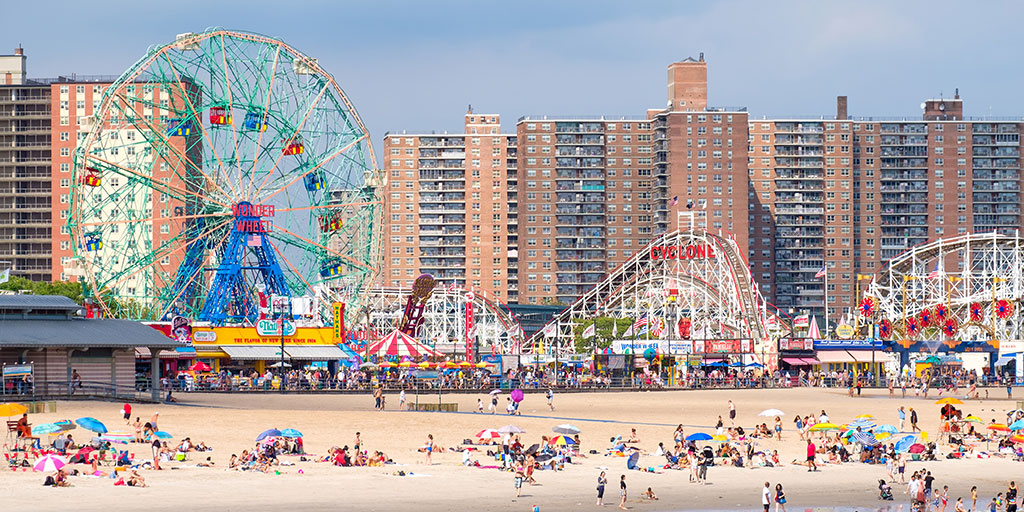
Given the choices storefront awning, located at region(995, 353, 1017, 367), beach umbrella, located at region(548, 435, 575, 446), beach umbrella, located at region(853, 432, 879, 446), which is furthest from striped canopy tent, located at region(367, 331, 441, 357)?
beach umbrella, located at region(853, 432, 879, 446)

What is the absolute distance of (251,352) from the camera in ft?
311

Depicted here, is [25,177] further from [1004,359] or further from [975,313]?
[1004,359]

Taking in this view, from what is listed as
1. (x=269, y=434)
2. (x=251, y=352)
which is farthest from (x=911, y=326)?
(x=269, y=434)

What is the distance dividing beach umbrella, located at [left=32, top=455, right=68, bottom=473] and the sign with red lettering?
85.2 meters

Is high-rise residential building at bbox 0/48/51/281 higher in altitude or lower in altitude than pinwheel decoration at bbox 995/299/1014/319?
higher

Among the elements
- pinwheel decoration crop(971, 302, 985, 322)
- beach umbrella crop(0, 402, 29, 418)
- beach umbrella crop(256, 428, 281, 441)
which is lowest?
beach umbrella crop(256, 428, 281, 441)

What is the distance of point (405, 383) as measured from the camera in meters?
88.1

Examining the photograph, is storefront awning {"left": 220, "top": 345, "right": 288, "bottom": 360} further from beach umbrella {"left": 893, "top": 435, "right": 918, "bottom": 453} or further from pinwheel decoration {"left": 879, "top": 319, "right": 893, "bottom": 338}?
beach umbrella {"left": 893, "top": 435, "right": 918, "bottom": 453}

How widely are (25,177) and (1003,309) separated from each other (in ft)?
328

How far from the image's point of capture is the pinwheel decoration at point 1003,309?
11162 centimetres

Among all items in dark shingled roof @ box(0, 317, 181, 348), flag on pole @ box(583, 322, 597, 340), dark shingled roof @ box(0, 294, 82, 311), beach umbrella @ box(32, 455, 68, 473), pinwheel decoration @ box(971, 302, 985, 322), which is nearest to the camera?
beach umbrella @ box(32, 455, 68, 473)

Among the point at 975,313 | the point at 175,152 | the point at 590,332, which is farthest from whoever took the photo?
the point at 590,332

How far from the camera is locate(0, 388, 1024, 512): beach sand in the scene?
4038 centimetres

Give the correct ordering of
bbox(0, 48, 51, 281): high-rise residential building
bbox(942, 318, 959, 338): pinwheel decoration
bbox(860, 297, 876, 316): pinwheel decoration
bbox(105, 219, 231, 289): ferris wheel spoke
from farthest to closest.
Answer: bbox(0, 48, 51, 281): high-rise residential building, bbox(860, 297, 876, 316): pinwheel decoration, bbox(942, 318, 959, 338): pinwheel decoration, bbox(105, 219, 231, 289): ferris wheel spoke
